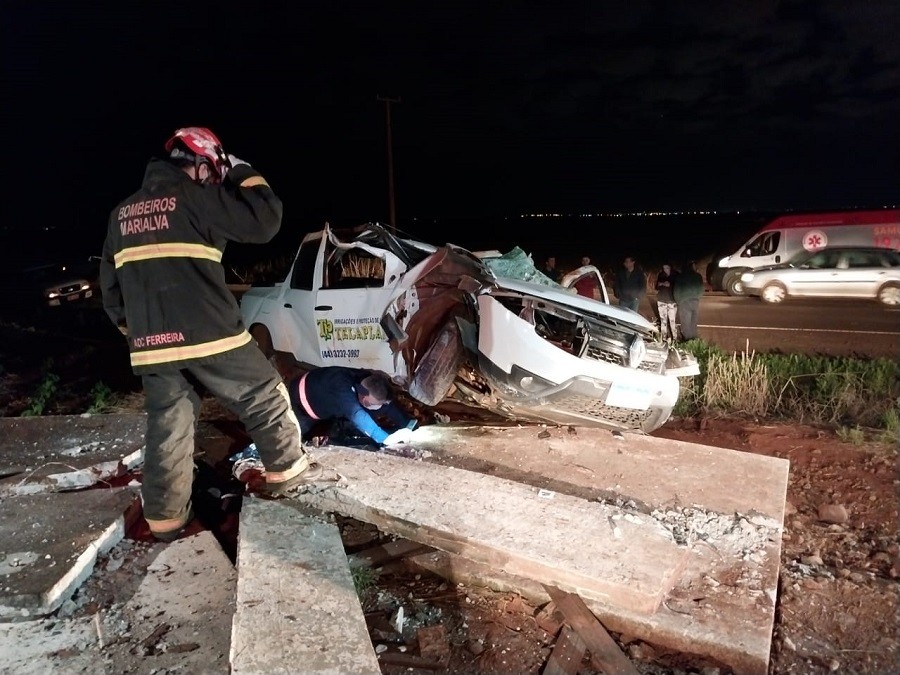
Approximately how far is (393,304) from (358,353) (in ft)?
2.69

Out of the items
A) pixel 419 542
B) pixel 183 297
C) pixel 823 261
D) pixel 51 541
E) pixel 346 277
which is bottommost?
pixel 419 542

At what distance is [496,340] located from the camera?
400 cm

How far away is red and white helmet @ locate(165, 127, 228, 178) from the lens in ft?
10.0

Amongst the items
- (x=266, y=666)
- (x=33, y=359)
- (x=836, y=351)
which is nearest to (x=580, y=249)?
(x=836, y=351)

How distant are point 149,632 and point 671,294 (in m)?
8.73

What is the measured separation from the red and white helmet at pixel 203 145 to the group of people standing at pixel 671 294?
6.79 metres

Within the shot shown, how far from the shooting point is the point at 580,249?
35.3 metres

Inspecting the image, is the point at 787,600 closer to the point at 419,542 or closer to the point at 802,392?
the point at 419,542

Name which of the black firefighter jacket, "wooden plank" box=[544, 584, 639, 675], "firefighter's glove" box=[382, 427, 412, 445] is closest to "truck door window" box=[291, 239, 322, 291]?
"firefighter's glove" box=[382, 427, 412, 445]

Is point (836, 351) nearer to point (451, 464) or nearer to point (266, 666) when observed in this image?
point (451, 464)

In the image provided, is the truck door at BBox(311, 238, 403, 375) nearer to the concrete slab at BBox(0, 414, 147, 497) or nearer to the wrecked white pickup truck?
the wrecked white pickup truck

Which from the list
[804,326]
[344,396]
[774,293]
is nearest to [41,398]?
[344,396]

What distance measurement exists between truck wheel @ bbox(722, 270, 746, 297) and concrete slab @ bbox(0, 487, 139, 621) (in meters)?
15.2

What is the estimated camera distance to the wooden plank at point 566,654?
99.1 inches
